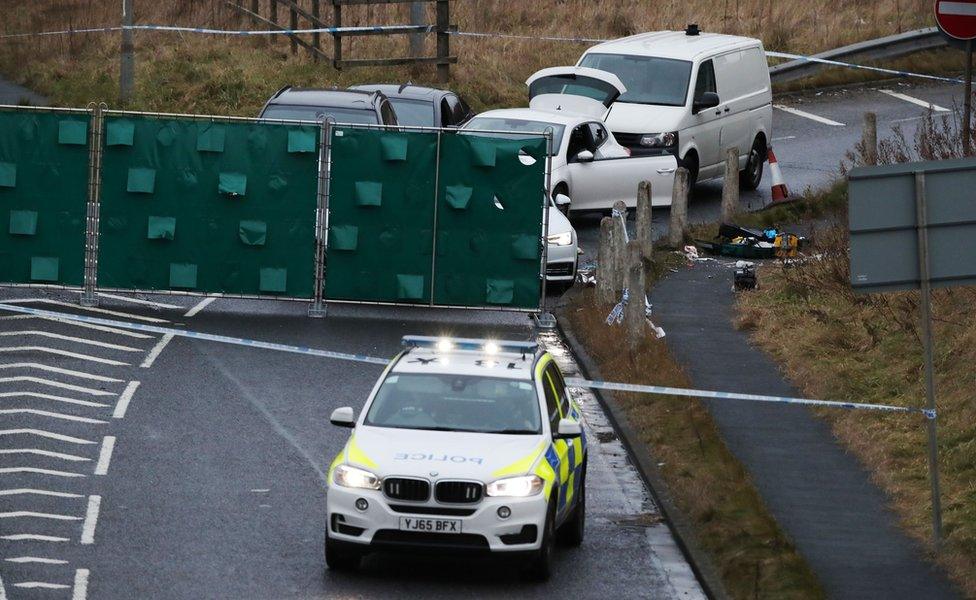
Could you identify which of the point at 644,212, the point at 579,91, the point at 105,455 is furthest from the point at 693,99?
the point at 105,455

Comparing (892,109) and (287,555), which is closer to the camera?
(287,555)

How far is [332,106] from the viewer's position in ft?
79.0

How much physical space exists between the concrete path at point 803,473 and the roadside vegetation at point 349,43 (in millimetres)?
13017

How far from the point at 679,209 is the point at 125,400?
32.9 feet

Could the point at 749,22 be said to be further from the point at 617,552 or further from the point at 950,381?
the point at 617,552

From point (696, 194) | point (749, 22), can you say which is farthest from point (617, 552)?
point (749, 22)

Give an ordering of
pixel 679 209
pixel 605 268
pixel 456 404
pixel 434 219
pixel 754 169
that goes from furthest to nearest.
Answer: pixel 754 169 < pixel 679 209 < pixel 605 268 < pixel 434 219 < pixel 456 404

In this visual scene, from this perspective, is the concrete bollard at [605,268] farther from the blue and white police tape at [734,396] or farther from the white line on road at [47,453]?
the white line on road at [47,453]

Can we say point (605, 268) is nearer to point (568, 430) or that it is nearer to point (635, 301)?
point (635, 301)

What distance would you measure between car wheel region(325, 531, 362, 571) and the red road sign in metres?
A: 9.11

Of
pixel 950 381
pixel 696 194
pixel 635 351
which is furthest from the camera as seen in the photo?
pixel 696 194

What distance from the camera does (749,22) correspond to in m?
40.1

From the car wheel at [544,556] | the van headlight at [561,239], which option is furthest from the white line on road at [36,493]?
the van headlight at [561,239]

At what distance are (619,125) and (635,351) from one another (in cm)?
910
